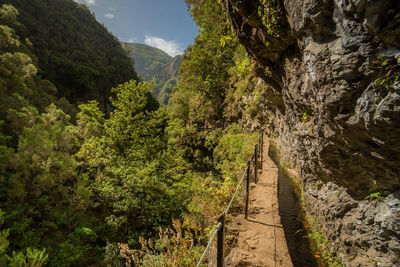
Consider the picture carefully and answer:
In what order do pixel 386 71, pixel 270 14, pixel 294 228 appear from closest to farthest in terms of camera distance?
pixel 386 71 → pixel 270 14 → pixel 294 228

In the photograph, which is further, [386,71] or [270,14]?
[270,14]

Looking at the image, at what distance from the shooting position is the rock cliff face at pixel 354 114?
2.03 m

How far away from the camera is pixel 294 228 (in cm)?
471

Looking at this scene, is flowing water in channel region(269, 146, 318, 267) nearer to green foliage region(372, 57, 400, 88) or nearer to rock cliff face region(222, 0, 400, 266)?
rock cliff face region(222, 0, 400, 266)

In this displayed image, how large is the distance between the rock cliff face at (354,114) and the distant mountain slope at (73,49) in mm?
44141

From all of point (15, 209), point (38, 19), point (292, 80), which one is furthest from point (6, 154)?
point (38, 19)

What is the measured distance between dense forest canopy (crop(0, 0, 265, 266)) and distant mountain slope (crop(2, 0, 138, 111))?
1930 centimetres

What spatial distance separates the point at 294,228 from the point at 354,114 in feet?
11.7

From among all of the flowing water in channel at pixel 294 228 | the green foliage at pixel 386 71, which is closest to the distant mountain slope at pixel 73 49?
the flowing water in channel at pixel 294 228

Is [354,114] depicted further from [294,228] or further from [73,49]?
[73,49]

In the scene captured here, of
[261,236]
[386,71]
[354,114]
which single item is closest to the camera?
[386,71]

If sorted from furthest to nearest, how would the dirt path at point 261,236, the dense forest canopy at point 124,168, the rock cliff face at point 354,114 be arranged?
1. the dense forest canopy at point 124,168
2. the dirt path at point 261,236
3. the rock cliff face at point 354,114

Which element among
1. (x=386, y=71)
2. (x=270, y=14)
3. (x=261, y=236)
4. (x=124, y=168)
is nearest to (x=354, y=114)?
(x=386, y=71)

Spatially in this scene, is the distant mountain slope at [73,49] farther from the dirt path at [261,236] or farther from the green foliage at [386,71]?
the green foliage at [386,71]
